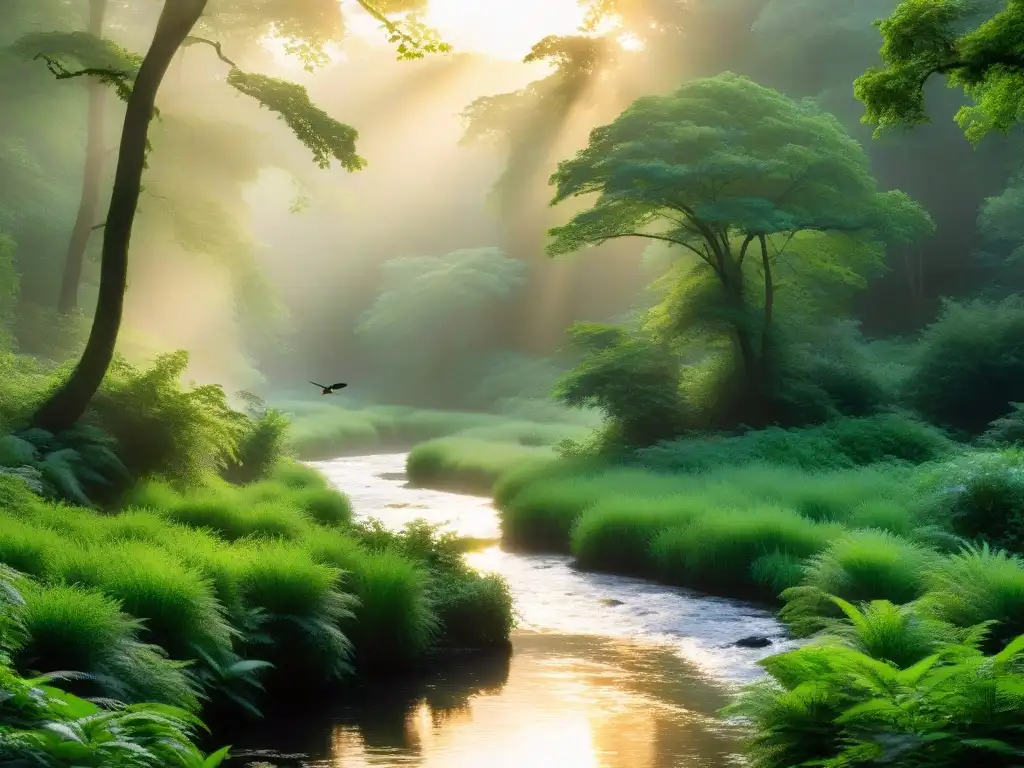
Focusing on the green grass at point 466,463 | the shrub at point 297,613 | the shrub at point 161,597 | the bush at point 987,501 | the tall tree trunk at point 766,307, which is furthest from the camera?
the green grass at point 466,463

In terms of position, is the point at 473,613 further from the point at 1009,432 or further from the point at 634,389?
the point at 1009,432

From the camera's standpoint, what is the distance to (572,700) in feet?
36.0

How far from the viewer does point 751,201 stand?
25.0 metres

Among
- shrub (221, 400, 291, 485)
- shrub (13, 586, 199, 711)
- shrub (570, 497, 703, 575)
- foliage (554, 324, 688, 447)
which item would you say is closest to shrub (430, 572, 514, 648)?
shrub (13, 586, 199, 711)

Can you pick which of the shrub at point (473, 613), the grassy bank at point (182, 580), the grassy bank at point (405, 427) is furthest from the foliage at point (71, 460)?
the grassy bank at point (405, 427)

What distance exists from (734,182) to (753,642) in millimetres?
16111

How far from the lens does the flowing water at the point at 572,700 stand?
30.7ft

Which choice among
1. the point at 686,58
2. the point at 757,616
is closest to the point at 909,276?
the point at 686,58

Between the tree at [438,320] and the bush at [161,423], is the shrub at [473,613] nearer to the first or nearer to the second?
the bush at [161,423]

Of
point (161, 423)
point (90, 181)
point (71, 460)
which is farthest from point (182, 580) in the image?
point (90, 181)

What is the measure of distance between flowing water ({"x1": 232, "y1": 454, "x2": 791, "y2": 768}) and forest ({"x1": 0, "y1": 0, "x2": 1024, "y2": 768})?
1.58 feet

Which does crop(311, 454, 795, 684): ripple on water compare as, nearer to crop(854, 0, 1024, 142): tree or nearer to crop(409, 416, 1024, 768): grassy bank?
crop(409, 416, 1024, 768): grassy bank

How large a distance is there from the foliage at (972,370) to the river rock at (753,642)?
17107mm

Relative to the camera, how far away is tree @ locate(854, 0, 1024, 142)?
1235cm
